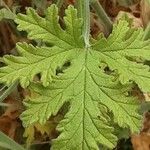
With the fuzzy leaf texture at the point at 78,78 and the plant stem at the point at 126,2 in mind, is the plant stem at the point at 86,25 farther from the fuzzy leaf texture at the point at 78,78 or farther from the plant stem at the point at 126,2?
the plant stem at the point at 126,2

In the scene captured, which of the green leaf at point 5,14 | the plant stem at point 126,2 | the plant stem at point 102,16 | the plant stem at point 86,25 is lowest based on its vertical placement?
the plant stem at point 86,25

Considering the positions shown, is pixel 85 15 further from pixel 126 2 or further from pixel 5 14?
pixel 126 2

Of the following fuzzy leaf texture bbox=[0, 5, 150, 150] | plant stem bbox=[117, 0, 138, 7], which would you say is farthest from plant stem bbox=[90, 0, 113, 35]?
fuzzy leaf texture bbox=[0, 5, 150, 150]

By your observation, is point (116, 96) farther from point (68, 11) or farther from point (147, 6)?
point (147, 6)

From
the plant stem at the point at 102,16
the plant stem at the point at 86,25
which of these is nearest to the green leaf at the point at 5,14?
the plant stem at the point at 102,16

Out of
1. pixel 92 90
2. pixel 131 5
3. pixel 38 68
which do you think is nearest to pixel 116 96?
pixel 92 90

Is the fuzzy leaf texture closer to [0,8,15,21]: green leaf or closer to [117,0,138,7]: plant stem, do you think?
[0,8,15,21]: green leaf

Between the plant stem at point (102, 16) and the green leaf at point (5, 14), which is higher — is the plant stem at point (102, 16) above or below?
above
